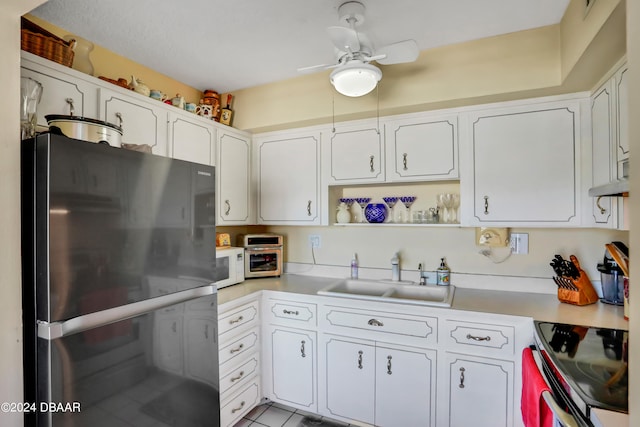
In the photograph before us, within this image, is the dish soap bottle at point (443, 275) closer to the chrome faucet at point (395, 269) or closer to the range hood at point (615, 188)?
the chrome faucet at point (395, 269)

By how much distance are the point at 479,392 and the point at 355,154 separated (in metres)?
1.68

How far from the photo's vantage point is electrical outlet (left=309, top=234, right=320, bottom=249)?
278 centimetres

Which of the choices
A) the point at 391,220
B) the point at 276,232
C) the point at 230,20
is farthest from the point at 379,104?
the point at 276,232

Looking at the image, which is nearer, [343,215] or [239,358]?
[239,358]

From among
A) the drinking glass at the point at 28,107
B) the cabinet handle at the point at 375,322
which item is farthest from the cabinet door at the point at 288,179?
the drinking glass at the point at 28,107

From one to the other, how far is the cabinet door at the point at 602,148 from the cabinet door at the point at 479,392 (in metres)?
0.94

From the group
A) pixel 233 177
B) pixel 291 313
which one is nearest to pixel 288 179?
pixel 233 177

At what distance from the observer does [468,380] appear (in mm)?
1756

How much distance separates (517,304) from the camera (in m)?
1.86

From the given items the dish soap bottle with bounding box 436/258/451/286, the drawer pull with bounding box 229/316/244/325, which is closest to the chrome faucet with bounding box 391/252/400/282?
the dish soap bottle with bounding box 436/258/451/286

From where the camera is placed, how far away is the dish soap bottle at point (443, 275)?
2281 mm

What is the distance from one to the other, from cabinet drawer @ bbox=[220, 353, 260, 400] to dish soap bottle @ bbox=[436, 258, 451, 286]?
1.44 m

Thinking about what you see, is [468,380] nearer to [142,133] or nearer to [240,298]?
[240,298]

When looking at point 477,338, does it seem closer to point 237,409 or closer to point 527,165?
point 527,165
